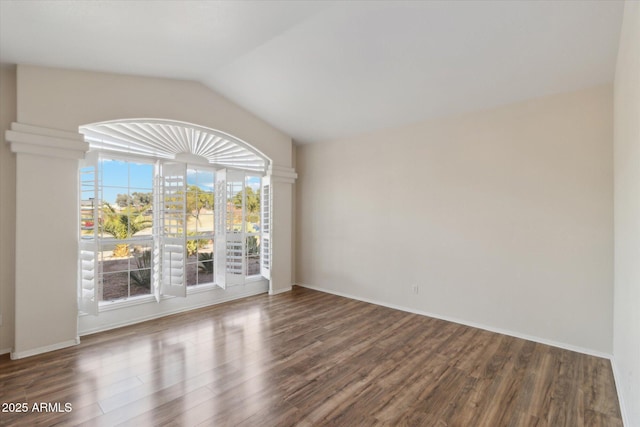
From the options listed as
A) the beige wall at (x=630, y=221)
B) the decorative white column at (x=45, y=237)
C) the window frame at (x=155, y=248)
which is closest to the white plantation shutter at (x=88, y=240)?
the window frame at (x=155, y=248)

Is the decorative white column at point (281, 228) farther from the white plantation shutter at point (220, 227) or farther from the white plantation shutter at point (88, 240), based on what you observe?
the white plantation shutter at point (88, 240)

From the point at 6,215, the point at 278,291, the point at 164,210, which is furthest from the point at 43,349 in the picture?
the point at 278,291

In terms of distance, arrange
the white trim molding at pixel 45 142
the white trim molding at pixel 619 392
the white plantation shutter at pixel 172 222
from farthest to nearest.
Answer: the white plantation shutter at pixel 172 222 < the white trim molding at pixel 45 142 < the white trim molding at pixel 619 392

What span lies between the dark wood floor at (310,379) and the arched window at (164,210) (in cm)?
71

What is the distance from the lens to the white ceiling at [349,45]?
7.40 feet

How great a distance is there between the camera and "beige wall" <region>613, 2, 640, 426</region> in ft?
5.27

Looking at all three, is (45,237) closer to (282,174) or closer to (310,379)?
(310,379)

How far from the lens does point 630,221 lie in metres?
1.84

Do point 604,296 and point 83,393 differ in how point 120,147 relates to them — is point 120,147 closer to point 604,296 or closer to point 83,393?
point 83,393

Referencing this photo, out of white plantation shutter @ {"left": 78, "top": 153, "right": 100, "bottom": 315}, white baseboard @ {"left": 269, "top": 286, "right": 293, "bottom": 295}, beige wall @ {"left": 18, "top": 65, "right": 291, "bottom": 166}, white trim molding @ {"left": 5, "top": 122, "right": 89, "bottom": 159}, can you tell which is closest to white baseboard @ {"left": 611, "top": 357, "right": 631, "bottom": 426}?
white baseboard @ {"left": 269, "top": 286, "right": 293, "bottom": 295}

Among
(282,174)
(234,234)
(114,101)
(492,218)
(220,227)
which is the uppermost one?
(114,101)

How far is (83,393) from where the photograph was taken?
2211 millimetres

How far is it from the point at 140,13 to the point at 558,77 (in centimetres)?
382

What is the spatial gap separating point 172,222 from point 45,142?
1558mm
